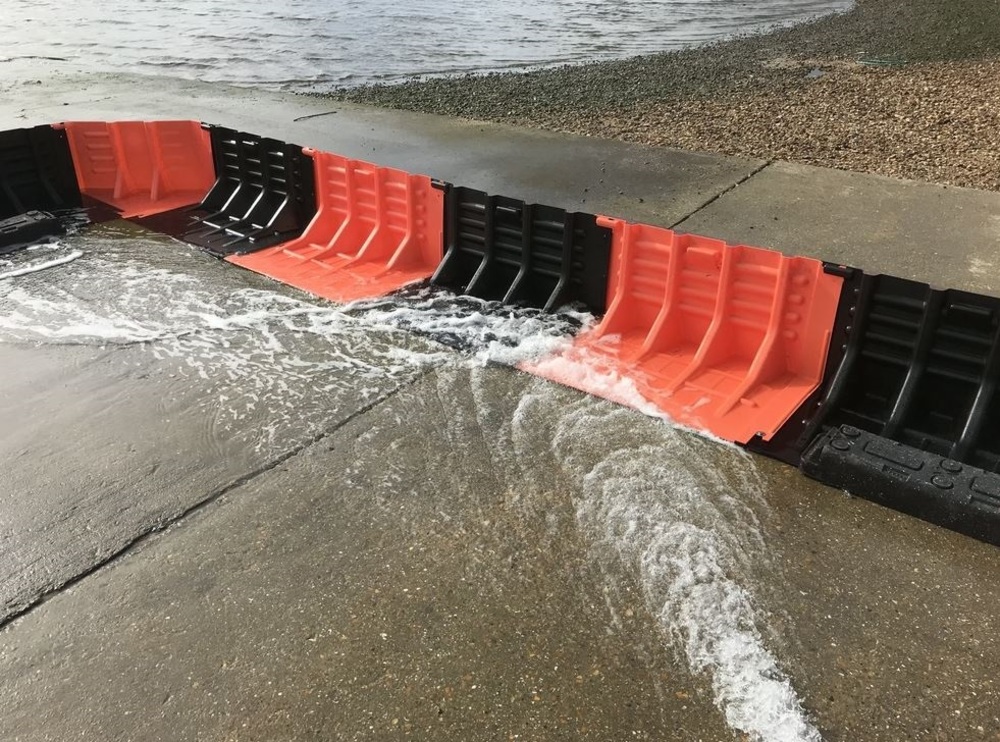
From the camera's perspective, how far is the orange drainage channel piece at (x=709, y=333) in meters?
4.35

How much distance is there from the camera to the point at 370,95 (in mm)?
14195

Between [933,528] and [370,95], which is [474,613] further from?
[370,95]

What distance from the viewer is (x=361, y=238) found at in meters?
6.75

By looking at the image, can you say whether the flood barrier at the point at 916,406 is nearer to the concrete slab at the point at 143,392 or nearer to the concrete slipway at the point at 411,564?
the concrete slipway at the point at 411,564

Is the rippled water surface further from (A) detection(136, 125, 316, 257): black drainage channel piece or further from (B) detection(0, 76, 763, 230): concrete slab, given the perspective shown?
(A) detection(136, 125, 316, 257): black drainage channel piece

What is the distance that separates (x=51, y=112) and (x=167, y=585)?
11905 mm

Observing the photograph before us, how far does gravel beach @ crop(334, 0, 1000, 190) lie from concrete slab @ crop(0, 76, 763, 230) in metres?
A: 0.87

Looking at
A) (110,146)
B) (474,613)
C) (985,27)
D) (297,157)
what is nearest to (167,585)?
(474,613)

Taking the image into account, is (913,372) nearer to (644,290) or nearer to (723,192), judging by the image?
(644,290)

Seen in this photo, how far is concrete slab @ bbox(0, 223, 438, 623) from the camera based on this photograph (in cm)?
354

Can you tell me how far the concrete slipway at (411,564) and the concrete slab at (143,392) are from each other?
0.02m

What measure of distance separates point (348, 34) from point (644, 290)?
2193 centimetres

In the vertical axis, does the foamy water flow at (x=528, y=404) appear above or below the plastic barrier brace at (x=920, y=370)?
below

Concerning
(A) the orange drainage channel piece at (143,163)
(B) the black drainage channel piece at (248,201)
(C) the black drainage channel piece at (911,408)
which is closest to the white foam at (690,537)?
(C) the black drainage channel piece at (911,408)
